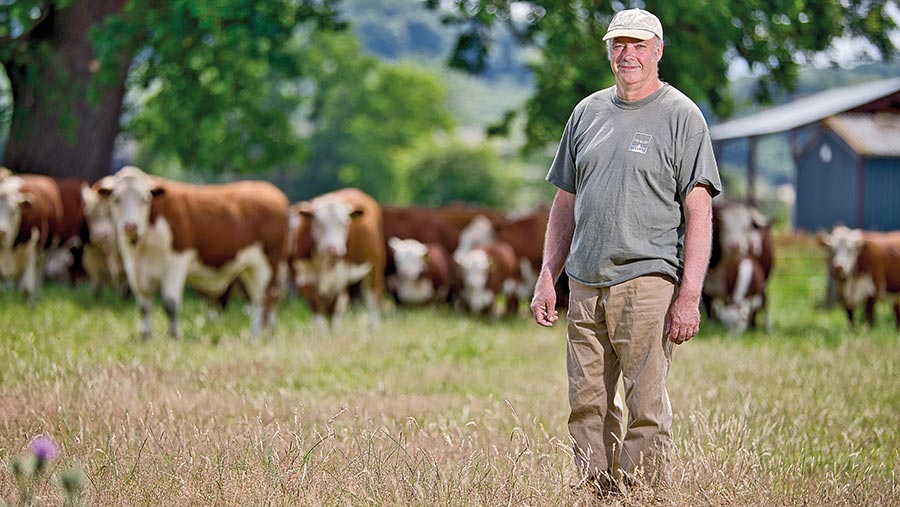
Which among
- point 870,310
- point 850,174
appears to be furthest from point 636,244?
point 850,174

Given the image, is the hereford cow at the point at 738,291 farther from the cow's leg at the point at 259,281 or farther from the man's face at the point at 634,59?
the man's face at the point at 634,59

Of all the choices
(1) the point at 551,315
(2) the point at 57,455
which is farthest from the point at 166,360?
(1) the point at 551,315

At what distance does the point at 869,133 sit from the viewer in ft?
118

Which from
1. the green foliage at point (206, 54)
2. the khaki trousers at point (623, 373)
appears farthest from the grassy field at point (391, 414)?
the green foliage at point (206, 54)

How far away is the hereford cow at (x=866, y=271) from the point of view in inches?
604

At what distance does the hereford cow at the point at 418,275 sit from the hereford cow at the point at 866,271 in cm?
568

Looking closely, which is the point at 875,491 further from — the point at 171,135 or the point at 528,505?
the point at 171,135

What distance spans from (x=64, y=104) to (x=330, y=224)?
18.0 ft

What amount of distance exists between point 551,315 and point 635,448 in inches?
27.3

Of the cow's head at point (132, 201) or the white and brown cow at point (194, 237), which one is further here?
the white and brown cow at point (194, 237)

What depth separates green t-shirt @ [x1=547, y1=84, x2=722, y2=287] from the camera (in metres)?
4.88

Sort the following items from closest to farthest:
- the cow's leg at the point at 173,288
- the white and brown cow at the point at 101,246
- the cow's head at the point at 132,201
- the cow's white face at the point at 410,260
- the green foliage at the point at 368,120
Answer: the cow's head at the point at 132,201 → the cow's leg at the point at 173,288 → the white and brown cow at the point at 101,246 → the cow's white face at the point at 410,260 → the green foliage at the point at 368,120

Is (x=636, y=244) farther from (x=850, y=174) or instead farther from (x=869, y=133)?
(x=850, y=174)

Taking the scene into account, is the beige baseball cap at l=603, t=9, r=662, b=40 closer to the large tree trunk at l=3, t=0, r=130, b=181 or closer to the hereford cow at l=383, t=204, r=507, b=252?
the large tree trunk at l=3, t=0, r=130, b=181
